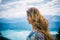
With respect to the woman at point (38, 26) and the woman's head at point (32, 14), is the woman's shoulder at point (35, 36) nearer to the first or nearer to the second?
the woman at point (38, 26)

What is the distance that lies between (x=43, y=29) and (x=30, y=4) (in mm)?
330

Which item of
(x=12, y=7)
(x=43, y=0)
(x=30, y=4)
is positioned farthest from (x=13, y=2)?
(x=43, y=0)

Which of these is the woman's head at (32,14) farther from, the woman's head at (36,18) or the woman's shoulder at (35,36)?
the woman's shoulder at (35,36)

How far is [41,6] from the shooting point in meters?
2.21

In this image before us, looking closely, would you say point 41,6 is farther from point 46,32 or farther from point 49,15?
point 46,32

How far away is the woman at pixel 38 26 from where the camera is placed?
2.17 metres

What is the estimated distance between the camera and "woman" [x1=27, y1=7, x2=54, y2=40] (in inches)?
85.4

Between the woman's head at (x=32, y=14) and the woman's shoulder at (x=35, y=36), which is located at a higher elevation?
the woman's head at (x=32, y=14)

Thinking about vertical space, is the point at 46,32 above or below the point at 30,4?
below

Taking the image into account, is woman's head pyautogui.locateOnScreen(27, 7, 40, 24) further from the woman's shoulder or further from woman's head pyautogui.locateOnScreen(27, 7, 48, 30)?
the woman's shoulder

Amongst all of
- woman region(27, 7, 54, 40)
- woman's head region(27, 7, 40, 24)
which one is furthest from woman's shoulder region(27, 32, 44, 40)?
woman's head region(27, 7, 40, 24)

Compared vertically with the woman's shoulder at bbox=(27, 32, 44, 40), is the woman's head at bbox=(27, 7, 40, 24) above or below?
above

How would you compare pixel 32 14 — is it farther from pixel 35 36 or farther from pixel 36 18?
pixel 35 36

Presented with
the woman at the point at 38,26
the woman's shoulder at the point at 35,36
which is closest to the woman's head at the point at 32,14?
the woman at the point at 38,26
